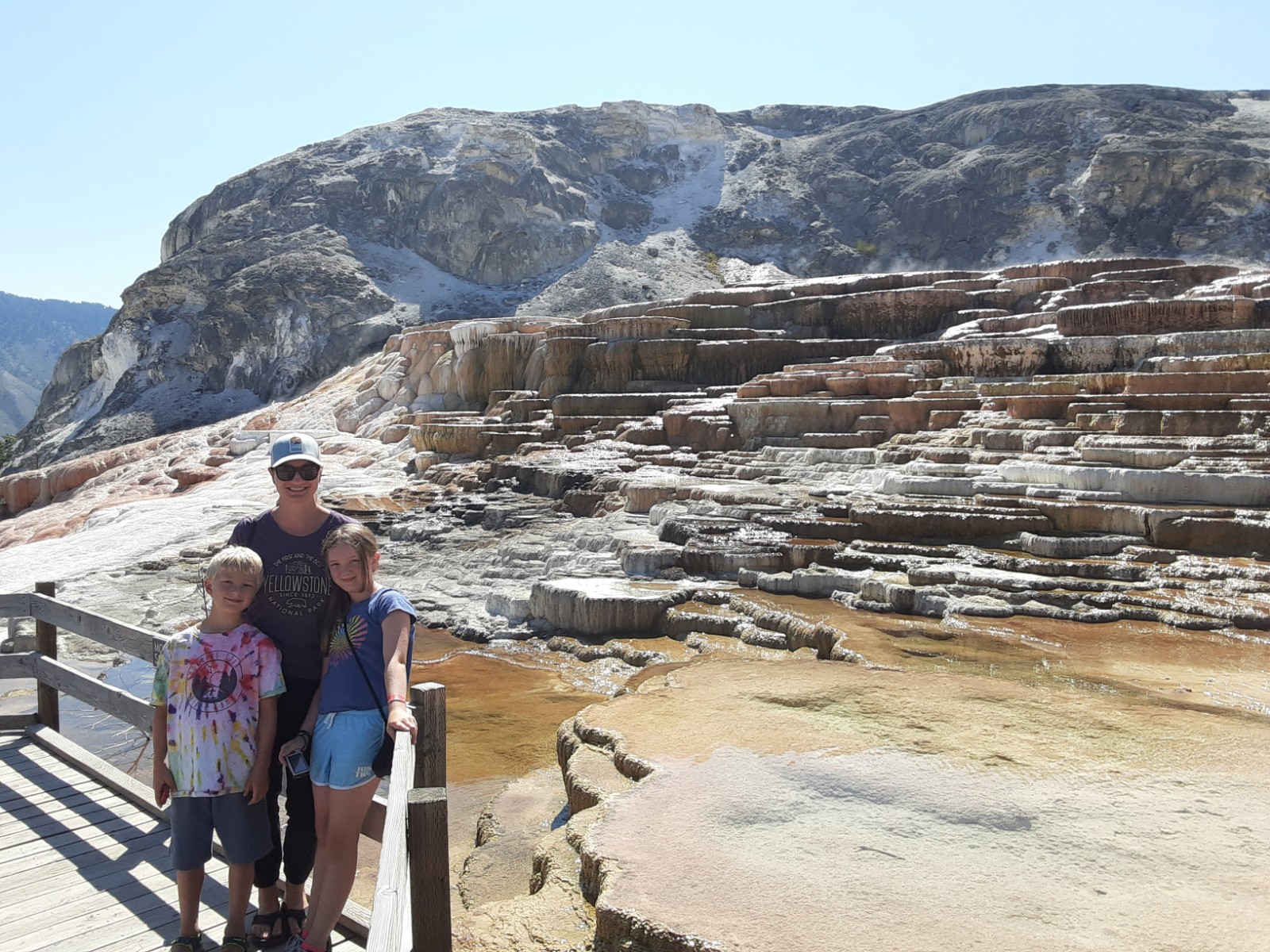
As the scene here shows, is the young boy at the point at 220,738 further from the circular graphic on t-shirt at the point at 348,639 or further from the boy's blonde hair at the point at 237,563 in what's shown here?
the circular graphic on t-shirt at the point at 348,639

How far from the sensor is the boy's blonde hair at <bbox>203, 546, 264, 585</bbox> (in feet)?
7.91

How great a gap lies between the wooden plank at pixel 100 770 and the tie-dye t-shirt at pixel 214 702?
81 centimetres

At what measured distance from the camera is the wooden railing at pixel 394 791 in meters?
1.75

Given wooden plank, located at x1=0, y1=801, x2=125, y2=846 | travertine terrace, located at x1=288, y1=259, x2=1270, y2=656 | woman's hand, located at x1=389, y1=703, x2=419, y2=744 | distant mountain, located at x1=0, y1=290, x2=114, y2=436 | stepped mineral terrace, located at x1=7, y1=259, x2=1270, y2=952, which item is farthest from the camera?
distant mountain, located at x1=0, y1=290, x2=114, y2=436

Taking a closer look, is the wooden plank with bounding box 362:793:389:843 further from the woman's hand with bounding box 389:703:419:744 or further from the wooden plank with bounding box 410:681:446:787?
the woman's hand with bounding box 389:703:419:744

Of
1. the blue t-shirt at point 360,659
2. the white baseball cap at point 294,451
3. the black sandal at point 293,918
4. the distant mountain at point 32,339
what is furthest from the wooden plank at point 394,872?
the distant mountain at point 32,339

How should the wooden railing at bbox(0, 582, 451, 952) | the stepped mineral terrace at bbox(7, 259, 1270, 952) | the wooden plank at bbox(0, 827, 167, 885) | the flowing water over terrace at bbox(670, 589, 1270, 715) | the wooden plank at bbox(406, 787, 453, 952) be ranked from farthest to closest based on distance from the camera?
the flowing water over terrace at bbox(670, 589, 1270, 715) < the wooden plank at bbox(0, 827, 167, 885) < the stepped mineral terrace at bbox(7, 259, 1270, 952) < the wooden plank at bbox(406, 787, 453, 952) < the wooden railing at bbox(0, 582, 451, 952)

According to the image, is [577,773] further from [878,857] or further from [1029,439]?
[1029,439]

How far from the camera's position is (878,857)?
9.12 ft

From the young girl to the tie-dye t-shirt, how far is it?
0.42ft

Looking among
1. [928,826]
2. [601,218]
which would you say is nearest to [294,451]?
[928,826]

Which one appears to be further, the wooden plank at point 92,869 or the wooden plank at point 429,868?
the wooden plank at point 92,869

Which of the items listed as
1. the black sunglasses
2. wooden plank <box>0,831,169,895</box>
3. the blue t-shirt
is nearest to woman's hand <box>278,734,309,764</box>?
the blue t-shirt

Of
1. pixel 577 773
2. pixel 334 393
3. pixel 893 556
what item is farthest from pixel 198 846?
pixel 334 393
